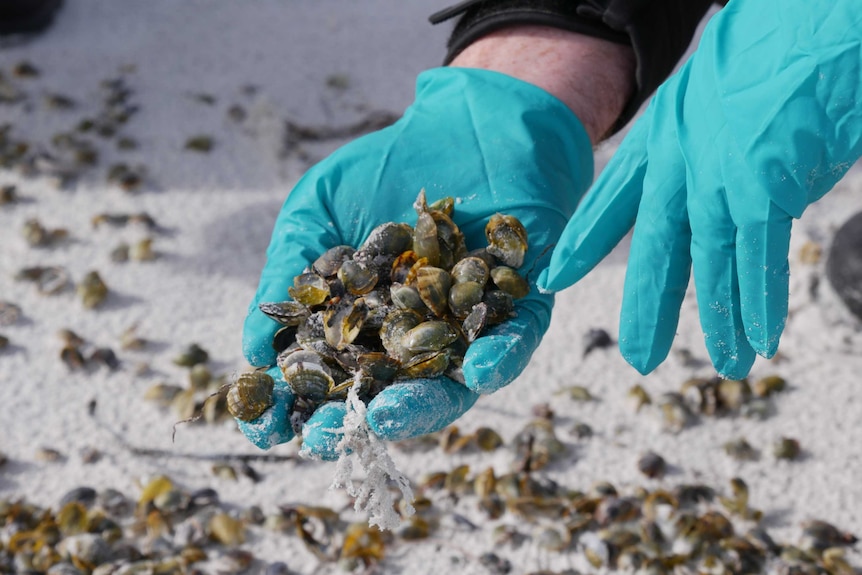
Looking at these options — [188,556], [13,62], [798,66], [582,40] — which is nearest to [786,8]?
[798,66]

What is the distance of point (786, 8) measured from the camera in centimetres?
131

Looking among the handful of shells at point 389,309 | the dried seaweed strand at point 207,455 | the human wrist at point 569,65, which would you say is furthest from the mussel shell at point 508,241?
the dried seaweed strand at point 207,455

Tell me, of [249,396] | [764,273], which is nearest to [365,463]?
[249,396]

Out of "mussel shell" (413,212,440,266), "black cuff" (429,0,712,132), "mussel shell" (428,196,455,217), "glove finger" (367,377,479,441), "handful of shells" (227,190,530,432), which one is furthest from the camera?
"black cuff" (429,0,712,132)

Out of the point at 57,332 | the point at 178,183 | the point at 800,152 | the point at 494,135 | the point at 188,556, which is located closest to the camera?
the point at 800,152

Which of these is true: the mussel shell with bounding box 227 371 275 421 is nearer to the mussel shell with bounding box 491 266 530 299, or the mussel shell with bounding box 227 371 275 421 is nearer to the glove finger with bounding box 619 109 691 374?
the mussel shell with bounding box 491 266 530 299

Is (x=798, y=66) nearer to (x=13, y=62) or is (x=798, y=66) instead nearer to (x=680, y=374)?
(x=680, y=374)

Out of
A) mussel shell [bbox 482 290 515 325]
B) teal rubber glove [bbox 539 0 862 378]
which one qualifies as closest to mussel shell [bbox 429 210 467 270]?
mussel shell [bbox 482 290 515 325]

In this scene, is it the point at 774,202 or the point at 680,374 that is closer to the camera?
the point at 774,202

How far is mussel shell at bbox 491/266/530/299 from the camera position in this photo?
1.56 m

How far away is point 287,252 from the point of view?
1.71 metres

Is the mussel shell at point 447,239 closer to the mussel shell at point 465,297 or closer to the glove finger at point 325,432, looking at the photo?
the mussel shell at point 465,297

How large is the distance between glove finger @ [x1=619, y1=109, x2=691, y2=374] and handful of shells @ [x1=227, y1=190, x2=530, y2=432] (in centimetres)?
22

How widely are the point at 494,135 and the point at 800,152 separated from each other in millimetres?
720
